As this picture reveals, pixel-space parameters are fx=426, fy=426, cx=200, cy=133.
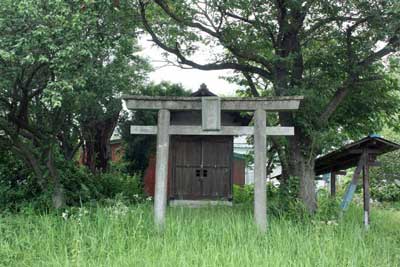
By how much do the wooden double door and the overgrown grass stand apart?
616 centimetres

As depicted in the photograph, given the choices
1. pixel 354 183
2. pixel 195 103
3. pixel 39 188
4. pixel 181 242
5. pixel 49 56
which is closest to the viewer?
pixel 181 242

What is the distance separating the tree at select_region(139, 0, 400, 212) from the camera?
9.24 m

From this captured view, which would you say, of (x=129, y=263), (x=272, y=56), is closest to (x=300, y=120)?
(x=272, y=56)

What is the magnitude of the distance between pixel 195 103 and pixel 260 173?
166cm

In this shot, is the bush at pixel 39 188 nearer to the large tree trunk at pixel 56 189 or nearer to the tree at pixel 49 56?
the large tree trunk at pixel 56 189

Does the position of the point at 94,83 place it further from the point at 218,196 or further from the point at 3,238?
the point at 218,196

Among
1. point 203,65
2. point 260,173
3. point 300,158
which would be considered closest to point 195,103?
point 260,173

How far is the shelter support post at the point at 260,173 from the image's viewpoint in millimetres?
7211

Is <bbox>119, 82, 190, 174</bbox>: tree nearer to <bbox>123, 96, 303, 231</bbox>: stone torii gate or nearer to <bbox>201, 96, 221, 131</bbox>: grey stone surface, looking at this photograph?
<bbox>123, 96, 303, 231</bbox>: stone torii gate

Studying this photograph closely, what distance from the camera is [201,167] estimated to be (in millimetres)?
13930

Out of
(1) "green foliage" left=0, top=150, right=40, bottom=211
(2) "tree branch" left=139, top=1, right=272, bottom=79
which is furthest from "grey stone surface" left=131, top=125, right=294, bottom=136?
(1) "green foliage" left=0, top=150, right=40, bottom=211

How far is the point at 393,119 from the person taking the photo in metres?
11.9

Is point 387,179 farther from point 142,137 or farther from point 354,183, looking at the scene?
point 142,137

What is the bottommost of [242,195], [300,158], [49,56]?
[242,195]
